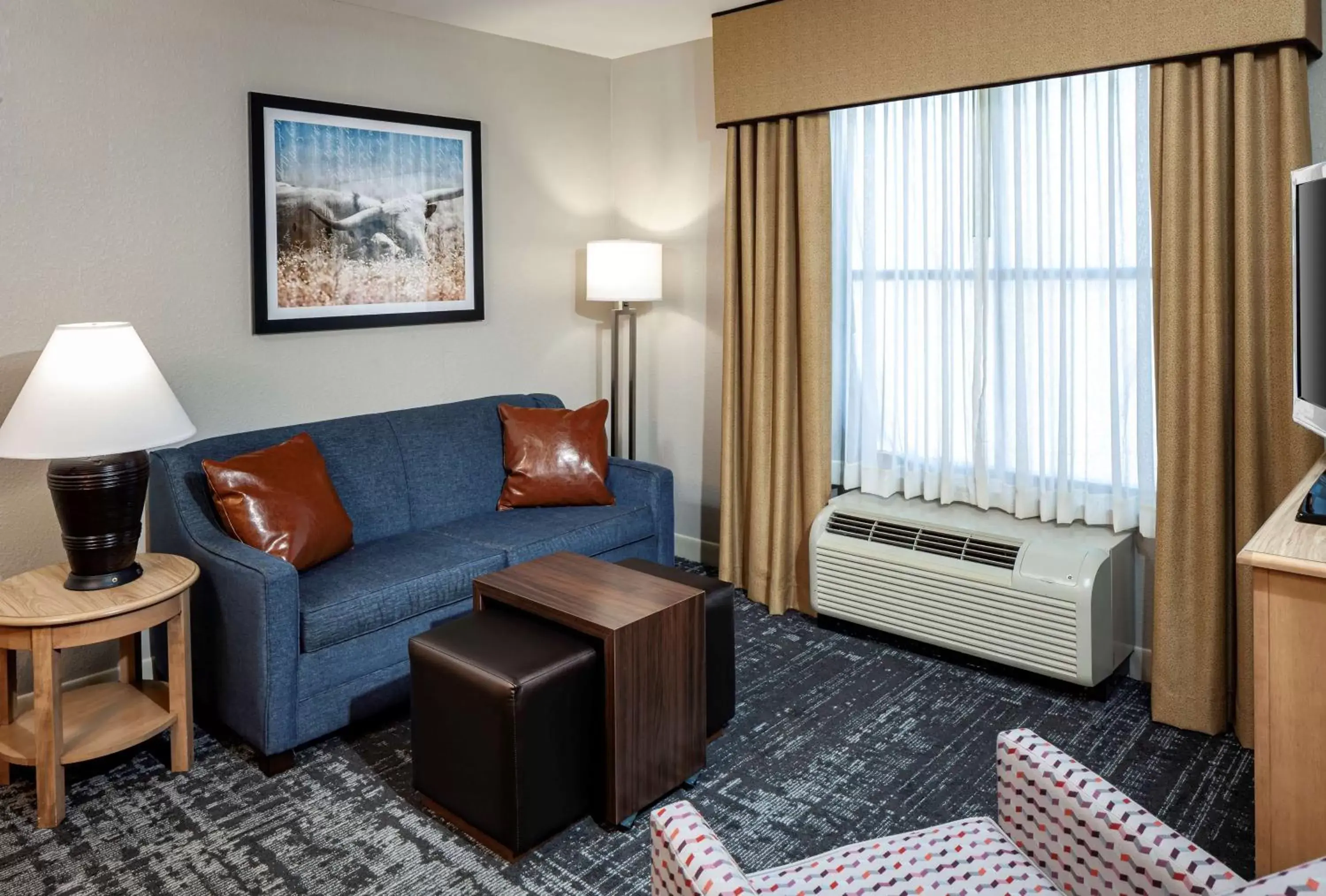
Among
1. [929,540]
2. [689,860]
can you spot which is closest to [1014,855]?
[689,860]

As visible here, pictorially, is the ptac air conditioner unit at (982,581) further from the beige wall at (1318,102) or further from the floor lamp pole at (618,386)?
the beige wall at (1318,102)

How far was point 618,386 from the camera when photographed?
16.2 feet

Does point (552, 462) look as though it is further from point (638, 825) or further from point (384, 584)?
point (638, 825)

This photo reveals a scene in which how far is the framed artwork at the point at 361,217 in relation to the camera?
11.8ft

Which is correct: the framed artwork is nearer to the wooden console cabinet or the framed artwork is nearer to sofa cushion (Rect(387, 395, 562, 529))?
sofa cushion (Rect(387, 395, 562, 529))

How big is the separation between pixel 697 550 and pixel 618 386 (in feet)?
2.99

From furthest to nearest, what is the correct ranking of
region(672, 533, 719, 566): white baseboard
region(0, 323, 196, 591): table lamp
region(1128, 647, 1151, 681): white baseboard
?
region(672, 533, 719, 566): white baseboard < region(1128, 647, 1151, 681): white baseboard < region(0, 323, 196, 591): table lamp

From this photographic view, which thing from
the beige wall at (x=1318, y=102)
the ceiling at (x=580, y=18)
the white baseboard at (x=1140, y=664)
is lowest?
the white baseboard at (x=1140, y=664)

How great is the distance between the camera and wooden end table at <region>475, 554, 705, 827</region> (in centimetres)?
246

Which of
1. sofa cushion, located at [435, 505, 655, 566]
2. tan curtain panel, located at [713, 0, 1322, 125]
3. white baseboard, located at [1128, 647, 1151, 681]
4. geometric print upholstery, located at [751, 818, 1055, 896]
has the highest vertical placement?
tan curtain panel, located at [713, 0, 1322, 125]

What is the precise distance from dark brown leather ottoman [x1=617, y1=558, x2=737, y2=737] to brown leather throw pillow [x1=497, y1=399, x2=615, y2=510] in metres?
Answer: 1.01

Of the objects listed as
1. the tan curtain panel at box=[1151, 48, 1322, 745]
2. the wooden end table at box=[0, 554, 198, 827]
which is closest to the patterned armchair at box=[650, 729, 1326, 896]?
the tan curtain panel at box=[1151, 48, 1322, 745]

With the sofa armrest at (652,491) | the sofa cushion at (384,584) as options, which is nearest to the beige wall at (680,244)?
the sofa armrest at (652,491)

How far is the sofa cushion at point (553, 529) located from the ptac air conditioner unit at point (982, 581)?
29.1 inches
